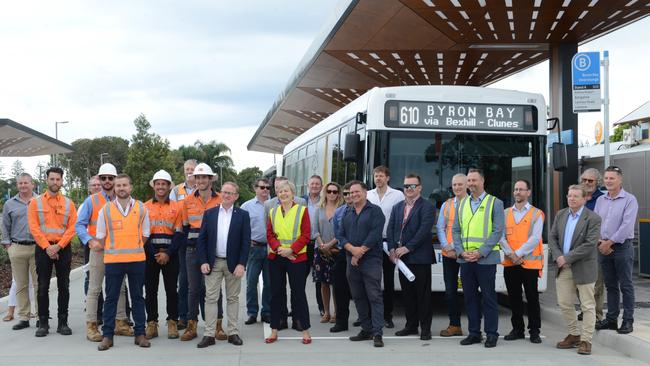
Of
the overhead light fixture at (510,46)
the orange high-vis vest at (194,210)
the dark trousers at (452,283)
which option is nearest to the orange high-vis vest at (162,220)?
the orange high-vis vest at (194,210)

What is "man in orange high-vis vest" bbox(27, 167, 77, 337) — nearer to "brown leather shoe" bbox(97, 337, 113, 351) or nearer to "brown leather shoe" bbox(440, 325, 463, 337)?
"brown leather shoe" bbox(97, 337, 113, 351)

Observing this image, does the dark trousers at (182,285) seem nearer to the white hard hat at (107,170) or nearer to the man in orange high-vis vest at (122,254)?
the man in orange high-vis vest at (122,254)

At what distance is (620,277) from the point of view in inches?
324

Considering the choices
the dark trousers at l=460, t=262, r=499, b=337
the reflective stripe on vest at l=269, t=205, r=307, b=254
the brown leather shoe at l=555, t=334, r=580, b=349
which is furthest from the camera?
the reflective stripe on vest at l=269, t=205, r=307, b=254

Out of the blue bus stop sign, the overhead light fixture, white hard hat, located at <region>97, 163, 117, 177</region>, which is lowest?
white hard hat, located at <region>97, 163, 117, 177</region>

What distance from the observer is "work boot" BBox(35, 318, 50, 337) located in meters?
8.63

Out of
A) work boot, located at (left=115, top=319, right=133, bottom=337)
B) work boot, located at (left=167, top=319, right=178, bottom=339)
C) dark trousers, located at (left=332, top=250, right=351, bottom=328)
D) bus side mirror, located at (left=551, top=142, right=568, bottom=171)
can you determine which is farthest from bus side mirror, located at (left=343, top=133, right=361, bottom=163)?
work boot, located at (left=115, top=319, right=133, bottom=337)

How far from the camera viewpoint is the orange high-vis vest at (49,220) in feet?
29.0

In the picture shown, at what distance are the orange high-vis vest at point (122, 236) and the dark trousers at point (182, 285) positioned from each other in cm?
68

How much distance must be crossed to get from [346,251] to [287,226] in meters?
0.79

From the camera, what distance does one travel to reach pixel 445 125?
9953mm

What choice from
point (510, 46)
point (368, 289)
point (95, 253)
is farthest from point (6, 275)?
point (510, 46)

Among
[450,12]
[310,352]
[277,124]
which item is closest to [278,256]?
[310,352]

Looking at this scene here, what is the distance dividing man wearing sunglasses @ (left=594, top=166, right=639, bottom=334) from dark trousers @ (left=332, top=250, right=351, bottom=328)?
2954mm
